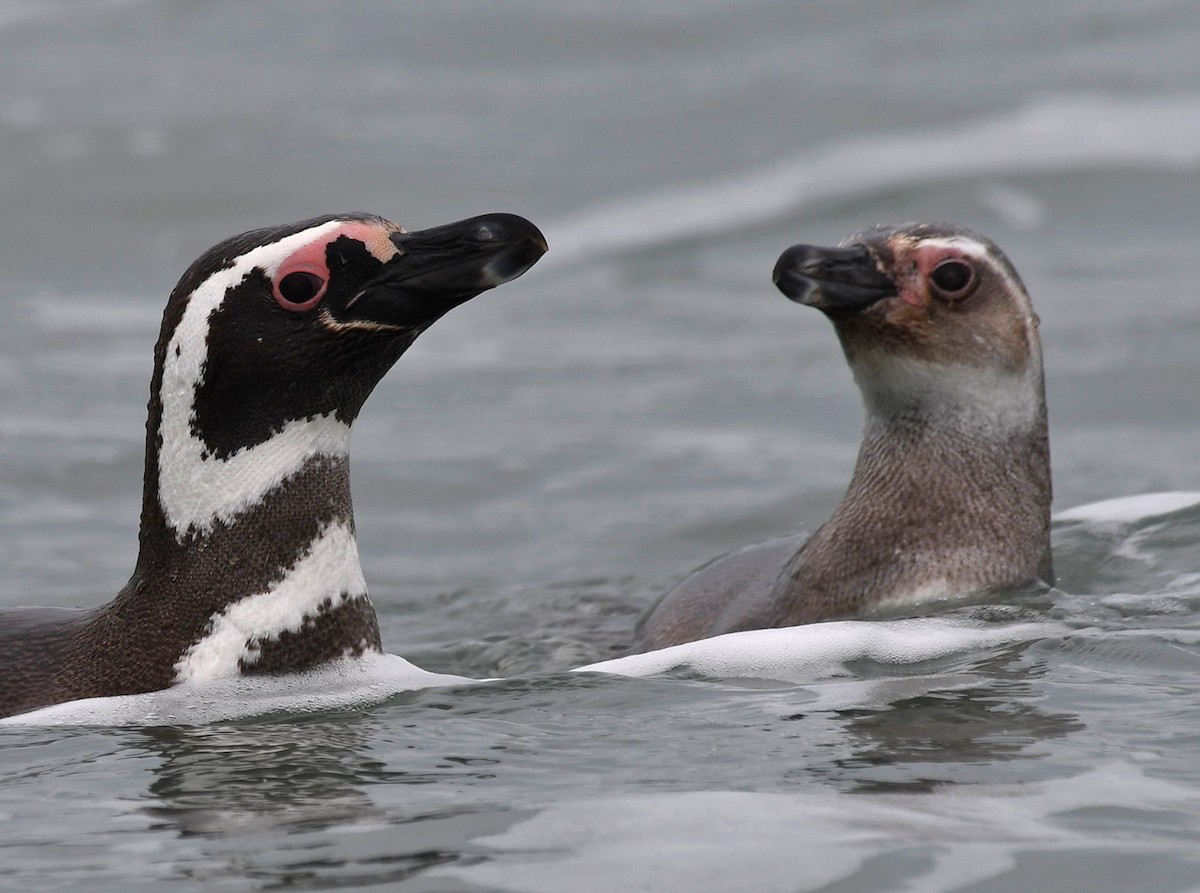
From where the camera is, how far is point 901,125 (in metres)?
17.6

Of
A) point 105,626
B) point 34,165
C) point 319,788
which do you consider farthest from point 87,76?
point 319,788

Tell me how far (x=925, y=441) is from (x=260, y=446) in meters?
2.74

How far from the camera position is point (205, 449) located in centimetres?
618

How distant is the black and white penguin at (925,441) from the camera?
25.1 feet

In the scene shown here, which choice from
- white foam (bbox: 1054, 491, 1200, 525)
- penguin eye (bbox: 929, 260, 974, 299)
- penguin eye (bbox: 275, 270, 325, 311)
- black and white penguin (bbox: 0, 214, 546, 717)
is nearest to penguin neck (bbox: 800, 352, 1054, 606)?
penguin eye (bbox: 929, 260, 974, 299)

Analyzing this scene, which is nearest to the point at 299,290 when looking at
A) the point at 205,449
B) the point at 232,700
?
the point at 205,449

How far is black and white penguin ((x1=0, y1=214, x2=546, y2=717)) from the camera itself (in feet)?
20.1

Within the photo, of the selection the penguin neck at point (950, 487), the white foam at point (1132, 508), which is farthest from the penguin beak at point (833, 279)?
the white foam at point (1132, 508)

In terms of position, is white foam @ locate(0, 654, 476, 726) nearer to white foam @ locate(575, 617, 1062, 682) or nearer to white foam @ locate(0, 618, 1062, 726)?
white foam @ locate(0, 618, 1062, 726)

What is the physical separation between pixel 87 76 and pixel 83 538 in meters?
8.65

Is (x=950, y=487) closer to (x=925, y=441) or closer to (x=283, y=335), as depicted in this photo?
(x=925, y=441)

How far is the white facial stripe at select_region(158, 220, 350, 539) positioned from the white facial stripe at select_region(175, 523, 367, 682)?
239mm

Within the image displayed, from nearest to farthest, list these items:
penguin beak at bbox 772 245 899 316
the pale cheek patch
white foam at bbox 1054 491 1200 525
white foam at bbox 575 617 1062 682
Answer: the pale cheek patch → white foam at bbox 575 617 1062 682 → penguin beak at bbox 772 245 899 316 → white foam at bbox 1054 491 1200 525

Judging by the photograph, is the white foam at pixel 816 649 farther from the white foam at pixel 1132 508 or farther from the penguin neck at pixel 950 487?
the white foam at pixel 1132 508
